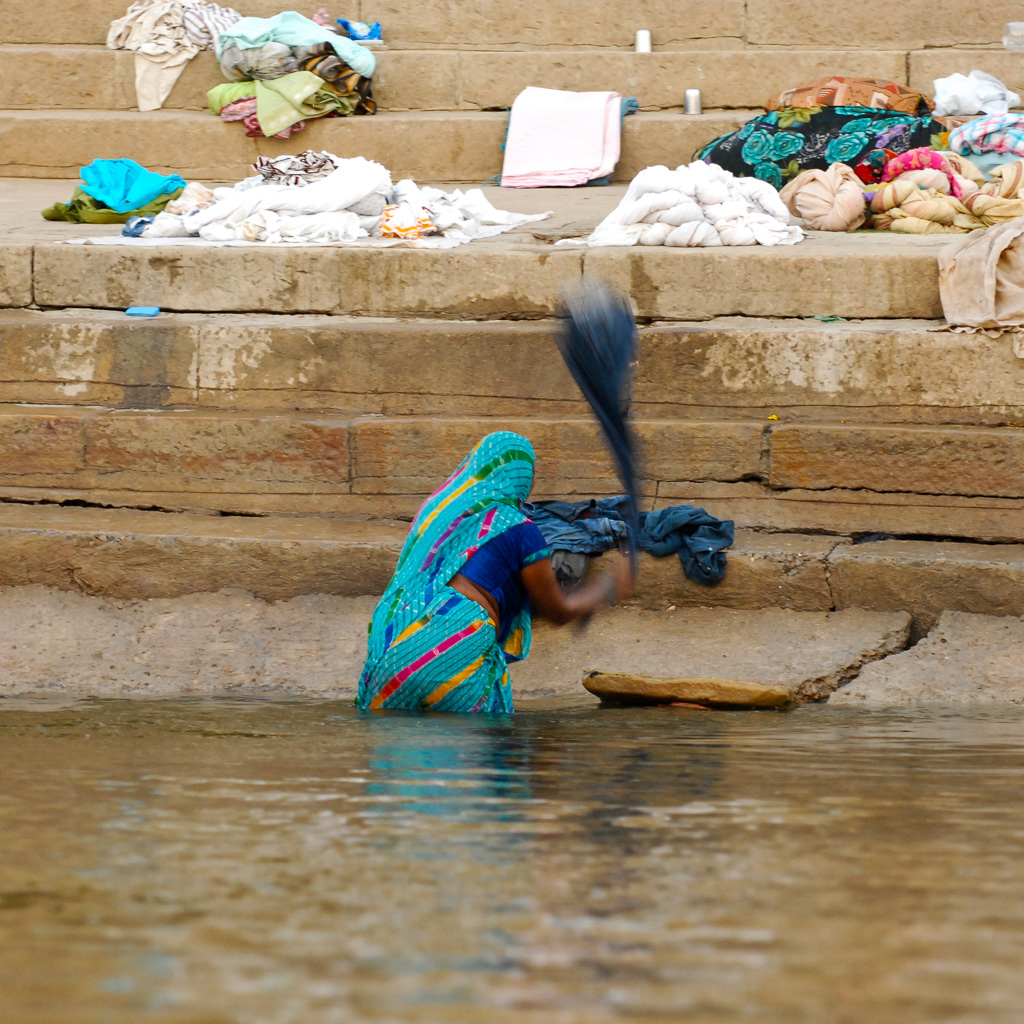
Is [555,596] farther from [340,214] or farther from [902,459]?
[340,214]

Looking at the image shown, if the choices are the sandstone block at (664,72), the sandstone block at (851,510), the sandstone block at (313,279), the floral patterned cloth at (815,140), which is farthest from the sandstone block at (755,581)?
the sandstone block at (664,72)

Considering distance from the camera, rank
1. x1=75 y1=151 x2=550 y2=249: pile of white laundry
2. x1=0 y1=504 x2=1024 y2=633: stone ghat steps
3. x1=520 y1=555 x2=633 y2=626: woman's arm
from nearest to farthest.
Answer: x1=520 y1=555 x2=633 y2=626: woman's arm
x1=0 y1=504 x2=1024 y2=633: stone ghat steps
x1=75 y1=151 x2=550 y2=249: pile of white laundry

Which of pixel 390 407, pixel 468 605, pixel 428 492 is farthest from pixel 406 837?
pixel 390 407

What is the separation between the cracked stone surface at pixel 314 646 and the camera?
491 centimetres

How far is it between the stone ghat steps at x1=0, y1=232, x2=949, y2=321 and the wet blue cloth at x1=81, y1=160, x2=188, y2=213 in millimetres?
1232

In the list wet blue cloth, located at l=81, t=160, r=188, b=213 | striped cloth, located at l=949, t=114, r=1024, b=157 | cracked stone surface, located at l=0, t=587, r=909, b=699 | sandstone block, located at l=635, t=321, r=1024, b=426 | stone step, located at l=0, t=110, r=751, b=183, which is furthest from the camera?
stone step, located at l=0, t=110, r=751, b=183

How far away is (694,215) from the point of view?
6.65 metres

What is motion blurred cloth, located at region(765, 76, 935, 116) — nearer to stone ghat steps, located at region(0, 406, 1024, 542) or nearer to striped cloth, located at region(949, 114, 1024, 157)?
striped cloth, located at region(949, 114, 1024, 157)

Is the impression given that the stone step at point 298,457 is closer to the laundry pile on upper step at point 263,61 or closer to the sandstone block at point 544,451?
the sandstone block at point 544,451

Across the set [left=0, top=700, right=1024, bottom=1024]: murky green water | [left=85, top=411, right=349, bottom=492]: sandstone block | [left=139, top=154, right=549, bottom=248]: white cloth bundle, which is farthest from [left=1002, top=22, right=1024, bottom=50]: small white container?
[left=0, top=700, right=1024, bottom=1024]: murky green water

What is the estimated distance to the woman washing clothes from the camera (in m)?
4.20

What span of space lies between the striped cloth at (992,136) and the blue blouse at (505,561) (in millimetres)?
4595

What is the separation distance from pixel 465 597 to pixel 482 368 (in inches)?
81.0

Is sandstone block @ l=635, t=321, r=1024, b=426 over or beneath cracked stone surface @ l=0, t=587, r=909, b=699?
over
